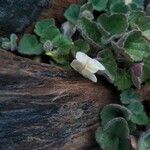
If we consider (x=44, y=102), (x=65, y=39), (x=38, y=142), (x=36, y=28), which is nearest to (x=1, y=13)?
(x=36, y=28)

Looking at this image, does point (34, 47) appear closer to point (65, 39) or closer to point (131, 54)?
point (65, 39)

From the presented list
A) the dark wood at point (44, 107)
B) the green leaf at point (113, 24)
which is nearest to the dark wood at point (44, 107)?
the dark wood at point (44, 107)

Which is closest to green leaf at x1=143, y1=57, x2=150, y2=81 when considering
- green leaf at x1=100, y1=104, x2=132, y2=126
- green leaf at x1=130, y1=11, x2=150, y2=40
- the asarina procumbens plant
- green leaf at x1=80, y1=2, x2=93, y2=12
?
the asarina procumbens plant

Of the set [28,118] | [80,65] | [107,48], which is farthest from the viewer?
[107,48]

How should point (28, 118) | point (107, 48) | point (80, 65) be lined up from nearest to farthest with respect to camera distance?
point (28, 118) < point (80, 65) < point (107, 48)

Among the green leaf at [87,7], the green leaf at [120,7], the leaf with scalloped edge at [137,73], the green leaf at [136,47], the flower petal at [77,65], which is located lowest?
the leaf with scalloped edge at [137,73]

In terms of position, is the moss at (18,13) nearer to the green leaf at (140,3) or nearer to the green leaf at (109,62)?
the green leaf at (109,62)
